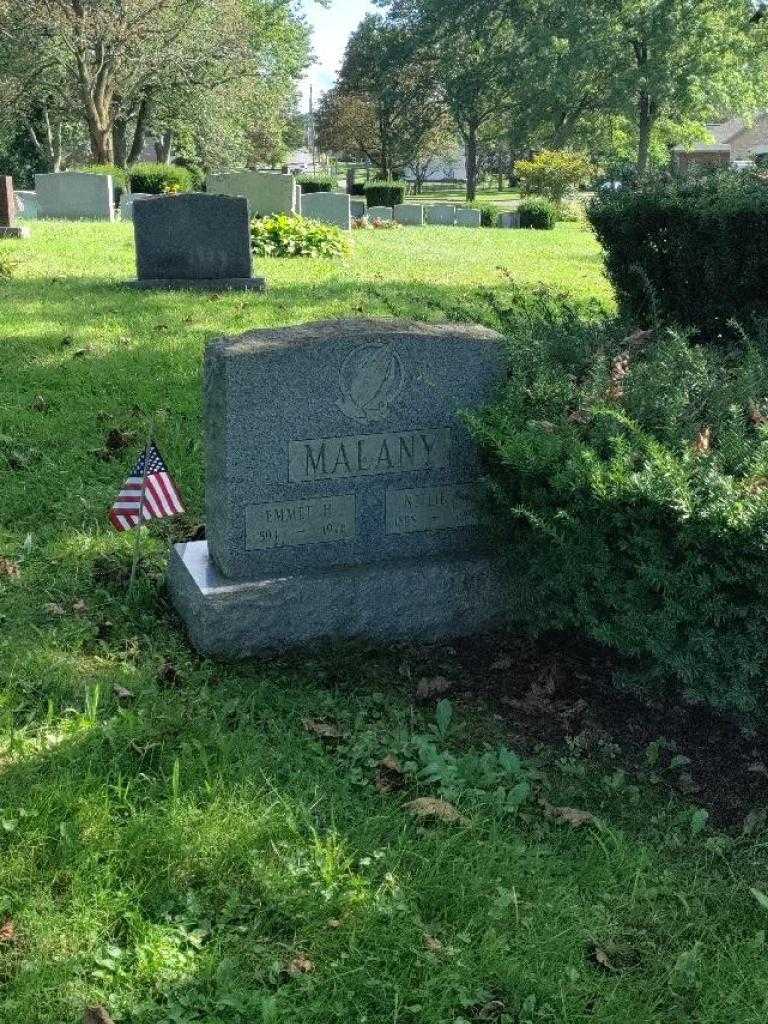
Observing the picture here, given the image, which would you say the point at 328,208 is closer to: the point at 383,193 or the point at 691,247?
the point at 383,193

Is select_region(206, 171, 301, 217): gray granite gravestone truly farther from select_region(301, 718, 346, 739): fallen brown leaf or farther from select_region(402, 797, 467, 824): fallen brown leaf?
select_region(402, 797, 467, 824): fallen brown leaf

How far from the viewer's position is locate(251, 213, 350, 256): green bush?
1361 cm

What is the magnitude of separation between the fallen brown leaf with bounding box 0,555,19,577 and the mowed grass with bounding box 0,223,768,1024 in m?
0.06

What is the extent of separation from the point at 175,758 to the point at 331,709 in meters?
0.72

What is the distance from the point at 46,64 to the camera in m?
29.7

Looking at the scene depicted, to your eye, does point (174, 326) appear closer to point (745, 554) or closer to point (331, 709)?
point (331, 709)

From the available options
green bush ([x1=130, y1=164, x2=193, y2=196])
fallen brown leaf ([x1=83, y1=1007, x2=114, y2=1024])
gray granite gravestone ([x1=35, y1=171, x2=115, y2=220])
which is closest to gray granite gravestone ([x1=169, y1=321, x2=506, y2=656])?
fallen brown leaf ([x1=83, y1=1007, x2=114, y2=1024])

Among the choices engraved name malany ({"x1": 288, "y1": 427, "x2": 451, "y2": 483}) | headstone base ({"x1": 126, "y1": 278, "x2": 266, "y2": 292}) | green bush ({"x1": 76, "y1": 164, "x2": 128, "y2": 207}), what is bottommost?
engraved name malany ({"x1": 288, "y1": 427, "x2": 451, "y2": 483})

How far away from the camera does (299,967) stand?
8.63ft

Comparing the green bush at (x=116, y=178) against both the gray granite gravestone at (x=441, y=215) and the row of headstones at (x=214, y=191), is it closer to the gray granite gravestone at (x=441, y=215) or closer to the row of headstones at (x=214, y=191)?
the row of headstones at (x=214, y=191)

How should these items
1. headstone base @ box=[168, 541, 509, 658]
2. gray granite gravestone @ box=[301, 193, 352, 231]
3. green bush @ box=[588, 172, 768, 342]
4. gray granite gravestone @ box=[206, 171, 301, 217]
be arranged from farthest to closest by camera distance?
gray granite gravestone @ box=[301, 193, 352, 231] → gray granite gravestone @ box=[206, 171, 301, 217] → green bush @ box=[588, 172, 768, 342] → headstone base @ box=[168, 541, 509, 658]

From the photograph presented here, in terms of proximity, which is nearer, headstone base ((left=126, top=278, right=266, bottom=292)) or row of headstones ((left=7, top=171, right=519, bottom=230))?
headstone base ((left=126, top=278, right=266, bottom=292))

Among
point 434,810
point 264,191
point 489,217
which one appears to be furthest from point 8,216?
point 489,217

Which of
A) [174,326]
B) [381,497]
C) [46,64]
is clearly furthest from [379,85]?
[381,497]
